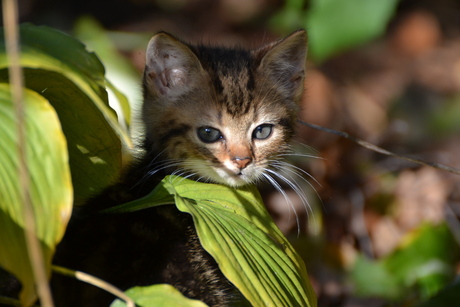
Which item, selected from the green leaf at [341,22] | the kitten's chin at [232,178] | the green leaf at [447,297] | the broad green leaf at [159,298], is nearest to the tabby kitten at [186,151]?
the kitten's chin at [232,178]

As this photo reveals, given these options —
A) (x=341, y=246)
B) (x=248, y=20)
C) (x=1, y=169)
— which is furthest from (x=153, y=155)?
(x=248, y=20)

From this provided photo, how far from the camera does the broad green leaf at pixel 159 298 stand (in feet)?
4.35

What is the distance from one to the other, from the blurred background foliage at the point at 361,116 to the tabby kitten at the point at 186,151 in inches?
8.2

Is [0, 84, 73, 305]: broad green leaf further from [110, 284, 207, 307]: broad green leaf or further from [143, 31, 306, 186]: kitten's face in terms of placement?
[143, 31, 306, 186]: kitten's face

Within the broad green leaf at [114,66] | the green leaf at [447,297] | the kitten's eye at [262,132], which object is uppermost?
the kitten's eye at [262,132]

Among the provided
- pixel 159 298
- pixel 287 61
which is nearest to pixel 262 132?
pixel 287 61

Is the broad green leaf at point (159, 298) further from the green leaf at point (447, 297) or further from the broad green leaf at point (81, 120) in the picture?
the green leaf at point (447, 297)

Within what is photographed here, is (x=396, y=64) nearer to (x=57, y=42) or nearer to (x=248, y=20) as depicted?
(x=248, y=20)

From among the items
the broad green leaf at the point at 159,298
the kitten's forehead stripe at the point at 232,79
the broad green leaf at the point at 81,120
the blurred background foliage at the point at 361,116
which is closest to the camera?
the broad green leaf at the point at 159,298

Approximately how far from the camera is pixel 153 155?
2.07 metres

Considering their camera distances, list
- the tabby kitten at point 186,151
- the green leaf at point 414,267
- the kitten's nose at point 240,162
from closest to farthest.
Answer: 1. the tabby kitten at point 186,151
2. the kitten's nose at point 240,162
3. the green leaf at point 414,267

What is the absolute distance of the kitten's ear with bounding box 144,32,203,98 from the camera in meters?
1.94

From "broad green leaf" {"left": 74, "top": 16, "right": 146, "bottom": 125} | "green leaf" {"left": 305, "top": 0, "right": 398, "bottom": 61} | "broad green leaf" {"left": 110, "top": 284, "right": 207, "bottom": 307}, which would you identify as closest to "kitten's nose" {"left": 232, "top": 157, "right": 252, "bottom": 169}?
"broad green leaf" {"left": 110, "top": 284, "right": 207, "bottom": 307}

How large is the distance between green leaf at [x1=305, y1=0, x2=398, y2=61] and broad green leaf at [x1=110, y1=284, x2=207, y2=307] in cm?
235
